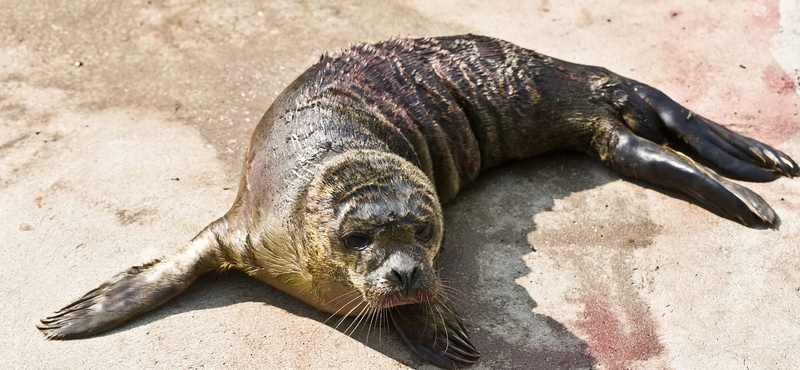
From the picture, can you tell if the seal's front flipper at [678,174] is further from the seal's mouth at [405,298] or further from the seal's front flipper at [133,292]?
the seal's front flipper at [133,292]

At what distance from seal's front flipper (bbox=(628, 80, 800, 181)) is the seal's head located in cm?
266

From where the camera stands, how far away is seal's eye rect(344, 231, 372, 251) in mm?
5043

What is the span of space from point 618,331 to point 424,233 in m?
1.40

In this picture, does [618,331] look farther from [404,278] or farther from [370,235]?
[370,235]

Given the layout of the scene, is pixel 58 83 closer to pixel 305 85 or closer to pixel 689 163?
pixel 305 85

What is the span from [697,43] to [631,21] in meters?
0.67

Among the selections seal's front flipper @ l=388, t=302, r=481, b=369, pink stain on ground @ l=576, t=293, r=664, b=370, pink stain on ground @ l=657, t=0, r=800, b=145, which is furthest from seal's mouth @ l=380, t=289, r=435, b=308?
pink stain on ground @ l=657, t=0, r=800, b=145

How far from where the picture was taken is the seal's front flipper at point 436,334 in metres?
5.25

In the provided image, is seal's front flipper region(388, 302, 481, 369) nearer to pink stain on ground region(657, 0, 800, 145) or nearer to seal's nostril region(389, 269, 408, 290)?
seal's nostril region(389, 269, 408, 290)

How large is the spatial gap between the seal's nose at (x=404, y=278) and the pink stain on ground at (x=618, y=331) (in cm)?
122

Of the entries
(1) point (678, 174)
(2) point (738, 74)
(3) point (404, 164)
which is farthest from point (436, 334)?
(2) point (738, 74)

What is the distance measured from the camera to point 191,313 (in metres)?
5.54

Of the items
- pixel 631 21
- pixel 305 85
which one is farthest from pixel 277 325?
pixel 631 21

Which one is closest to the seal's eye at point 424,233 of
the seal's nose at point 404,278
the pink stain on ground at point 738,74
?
the seal's nose at point 404,278
